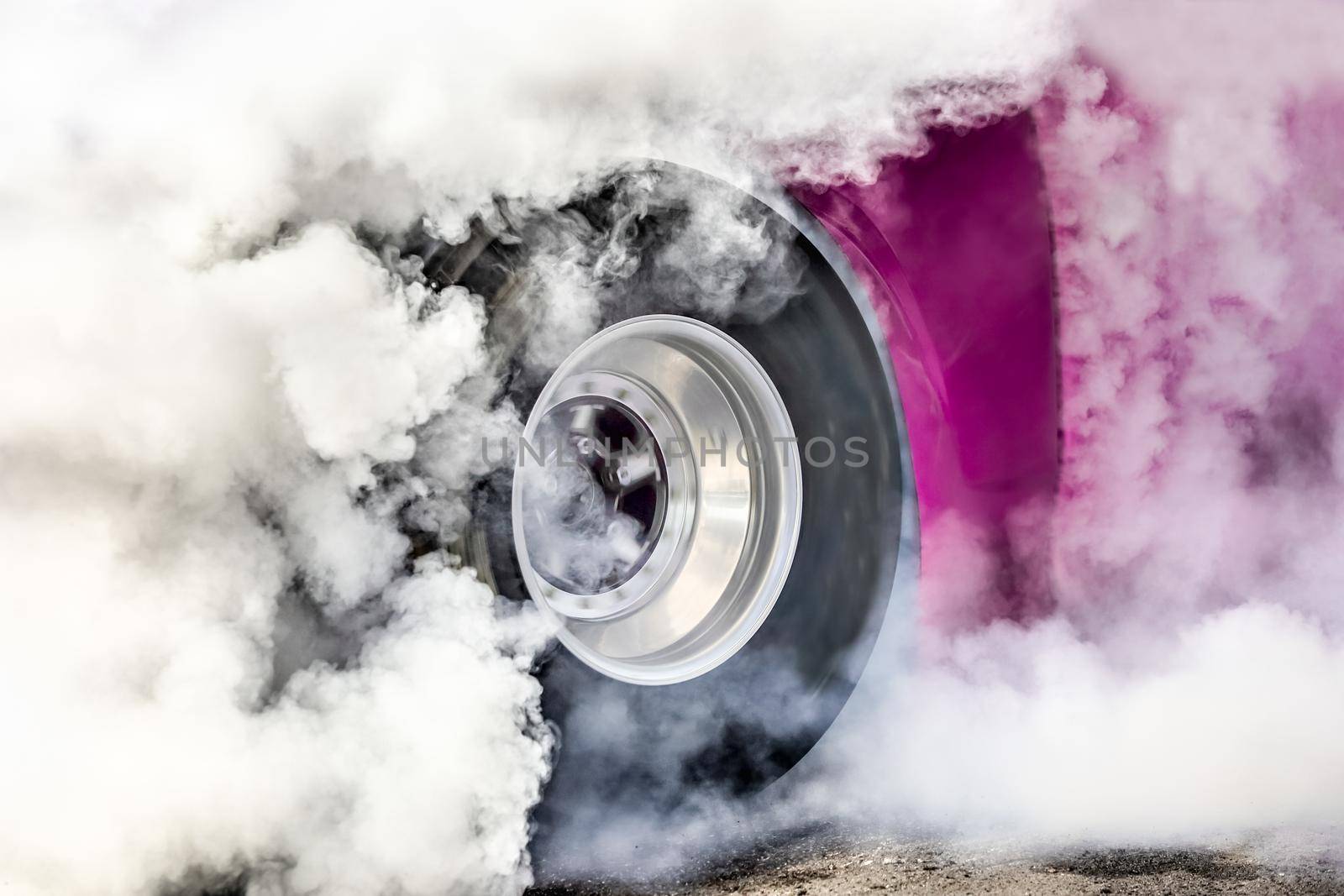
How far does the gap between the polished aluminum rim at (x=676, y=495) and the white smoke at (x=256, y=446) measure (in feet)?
1.15

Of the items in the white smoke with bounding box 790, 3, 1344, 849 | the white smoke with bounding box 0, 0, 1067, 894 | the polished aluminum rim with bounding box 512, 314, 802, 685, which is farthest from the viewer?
the white smoke with bounding box 790, 3, 1344, 849

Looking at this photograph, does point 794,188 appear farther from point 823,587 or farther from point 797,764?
point 797,764

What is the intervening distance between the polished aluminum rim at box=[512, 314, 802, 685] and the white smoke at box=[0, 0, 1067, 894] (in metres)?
0.35

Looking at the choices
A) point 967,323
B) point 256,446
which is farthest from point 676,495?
point 256,446

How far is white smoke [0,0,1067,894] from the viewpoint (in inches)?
59.9

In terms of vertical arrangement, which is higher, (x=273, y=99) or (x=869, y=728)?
(x=273, y=99)

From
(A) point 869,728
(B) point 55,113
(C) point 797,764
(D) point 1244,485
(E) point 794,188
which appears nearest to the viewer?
(B) point 55,113

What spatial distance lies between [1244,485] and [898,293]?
3.40 ft

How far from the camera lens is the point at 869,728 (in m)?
2.42

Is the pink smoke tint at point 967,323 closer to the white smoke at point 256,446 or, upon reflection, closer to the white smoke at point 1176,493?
the white smoke at point 1176,493

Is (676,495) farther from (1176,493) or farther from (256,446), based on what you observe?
(1176,493)

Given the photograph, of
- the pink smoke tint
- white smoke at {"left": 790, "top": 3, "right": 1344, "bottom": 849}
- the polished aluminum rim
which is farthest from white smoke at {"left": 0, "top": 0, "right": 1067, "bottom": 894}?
white smoke at {"left": 790, "top": 3, "right": 1344, "bottom": 849}

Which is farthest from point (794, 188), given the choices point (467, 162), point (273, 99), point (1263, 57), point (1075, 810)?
point (1075, 810)

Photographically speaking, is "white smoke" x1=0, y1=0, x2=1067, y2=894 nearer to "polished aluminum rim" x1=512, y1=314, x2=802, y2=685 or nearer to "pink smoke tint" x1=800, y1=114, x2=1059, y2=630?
"polished aluminum rim" x1=512, y1=314, x2=802, y2=685
